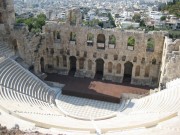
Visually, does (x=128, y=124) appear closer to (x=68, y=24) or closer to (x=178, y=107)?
(x=178, y=107)

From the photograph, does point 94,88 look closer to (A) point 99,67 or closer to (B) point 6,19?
(A) point 99,67

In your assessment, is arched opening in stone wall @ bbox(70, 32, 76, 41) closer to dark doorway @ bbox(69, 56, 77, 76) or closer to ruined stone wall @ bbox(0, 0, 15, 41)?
dark doorway @ bbox(69, 56, 77, 76)

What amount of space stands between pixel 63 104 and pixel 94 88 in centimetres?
539

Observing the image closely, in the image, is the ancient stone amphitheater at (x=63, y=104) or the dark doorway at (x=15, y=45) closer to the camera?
the ancient stone amphitheater at (x=63, y=104)

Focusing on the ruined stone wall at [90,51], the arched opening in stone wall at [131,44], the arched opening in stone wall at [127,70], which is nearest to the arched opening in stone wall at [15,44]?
the ruined stone wall at [90,51]

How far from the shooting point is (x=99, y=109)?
27.0 m

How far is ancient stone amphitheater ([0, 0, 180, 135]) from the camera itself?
17328 millimetres

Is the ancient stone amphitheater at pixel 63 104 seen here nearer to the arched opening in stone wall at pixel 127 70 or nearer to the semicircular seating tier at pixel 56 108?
the semicircular seating tier at pixel 56 108

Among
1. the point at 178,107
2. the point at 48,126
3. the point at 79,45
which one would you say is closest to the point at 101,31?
the point at 79,45

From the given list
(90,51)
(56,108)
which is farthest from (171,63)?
(56,108)

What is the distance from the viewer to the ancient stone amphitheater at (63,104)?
56.9ft

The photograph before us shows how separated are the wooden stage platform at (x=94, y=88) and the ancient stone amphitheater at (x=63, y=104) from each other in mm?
744

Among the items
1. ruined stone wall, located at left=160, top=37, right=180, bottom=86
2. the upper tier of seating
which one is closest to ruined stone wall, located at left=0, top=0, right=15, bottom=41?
the upper tier of seating

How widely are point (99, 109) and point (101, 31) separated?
11.4 meters
